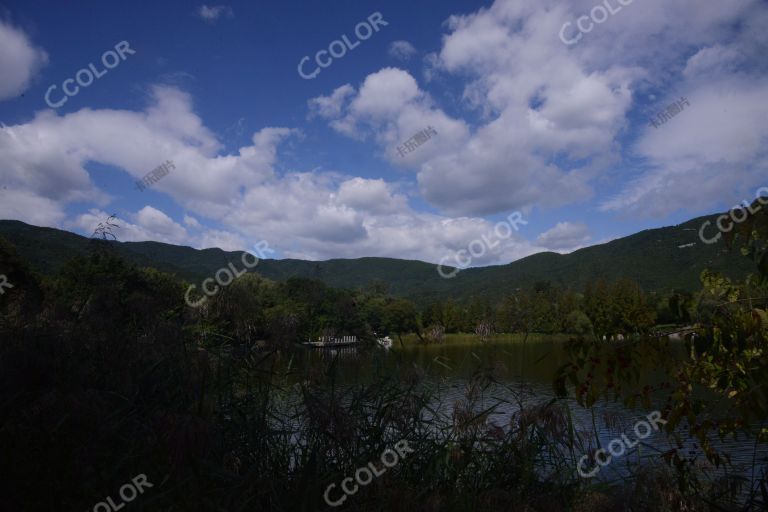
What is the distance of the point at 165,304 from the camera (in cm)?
539

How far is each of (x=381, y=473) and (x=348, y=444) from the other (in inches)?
13.7

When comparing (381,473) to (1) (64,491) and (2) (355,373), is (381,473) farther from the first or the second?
(1) (64,491)

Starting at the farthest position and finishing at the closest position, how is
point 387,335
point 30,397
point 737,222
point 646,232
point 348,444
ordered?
point 646,232
point 387,335
point 348,444
point 30,397
point 737,222

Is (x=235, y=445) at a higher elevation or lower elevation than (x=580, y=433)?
higher

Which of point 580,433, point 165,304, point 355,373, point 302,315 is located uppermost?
point 165,304

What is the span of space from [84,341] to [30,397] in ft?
3.66

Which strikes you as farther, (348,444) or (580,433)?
(580,433)

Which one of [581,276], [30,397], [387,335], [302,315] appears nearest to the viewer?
[30,397]

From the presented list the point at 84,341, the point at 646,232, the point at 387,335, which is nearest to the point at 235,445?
the point at 84,341

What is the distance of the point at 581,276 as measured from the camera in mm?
161000

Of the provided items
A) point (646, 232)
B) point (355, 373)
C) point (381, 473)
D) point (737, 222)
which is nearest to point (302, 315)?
point (355, 373)

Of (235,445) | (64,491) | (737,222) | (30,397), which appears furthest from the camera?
(235,445)

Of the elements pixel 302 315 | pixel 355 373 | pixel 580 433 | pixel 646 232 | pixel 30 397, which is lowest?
pixel 580 433

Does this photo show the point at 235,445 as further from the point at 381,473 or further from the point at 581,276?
the point at 581,276
